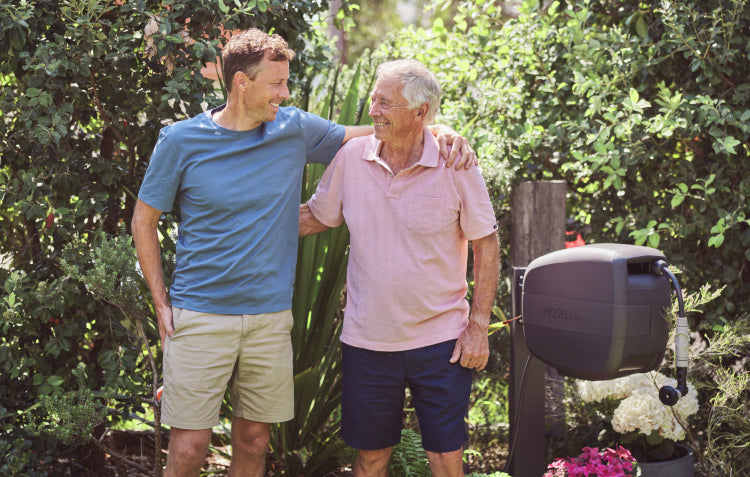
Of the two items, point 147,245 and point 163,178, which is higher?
point 163,178

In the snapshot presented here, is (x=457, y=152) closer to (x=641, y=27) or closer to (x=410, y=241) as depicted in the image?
(x=410, y=241)

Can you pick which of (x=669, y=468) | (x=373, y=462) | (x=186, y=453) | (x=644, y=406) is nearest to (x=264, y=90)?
(x=186, y=453)

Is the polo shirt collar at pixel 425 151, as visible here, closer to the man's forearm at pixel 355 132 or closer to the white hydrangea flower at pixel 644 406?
the man's forearm at pixel 355 132

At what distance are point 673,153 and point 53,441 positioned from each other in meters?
2.88

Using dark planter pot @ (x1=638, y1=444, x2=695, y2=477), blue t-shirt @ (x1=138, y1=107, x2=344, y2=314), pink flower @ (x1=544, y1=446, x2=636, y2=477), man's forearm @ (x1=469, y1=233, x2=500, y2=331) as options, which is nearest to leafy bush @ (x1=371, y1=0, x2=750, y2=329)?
dark planter pot @ (x1=638, y1=444, x2=695, y2=477)

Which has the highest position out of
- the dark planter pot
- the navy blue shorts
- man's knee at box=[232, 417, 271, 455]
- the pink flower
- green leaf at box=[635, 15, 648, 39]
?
green leaf at box=[635, 15, 648, 39]

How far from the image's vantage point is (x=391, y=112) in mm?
2137

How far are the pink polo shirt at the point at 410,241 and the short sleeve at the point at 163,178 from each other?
1.67 ft

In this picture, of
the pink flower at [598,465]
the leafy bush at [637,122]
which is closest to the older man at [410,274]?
the pink flower at [598,465]

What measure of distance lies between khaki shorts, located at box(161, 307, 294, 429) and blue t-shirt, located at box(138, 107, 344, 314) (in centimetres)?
5

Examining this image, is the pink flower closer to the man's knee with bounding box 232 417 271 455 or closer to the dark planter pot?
the dark planter pot

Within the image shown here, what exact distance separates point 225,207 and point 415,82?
0.64 metres

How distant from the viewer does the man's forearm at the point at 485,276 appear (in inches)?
87.3

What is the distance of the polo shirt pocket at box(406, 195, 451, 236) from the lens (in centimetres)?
214
